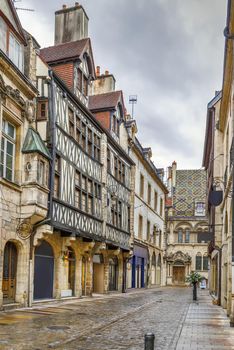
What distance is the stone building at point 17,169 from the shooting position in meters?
13.5

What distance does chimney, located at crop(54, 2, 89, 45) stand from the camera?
22.0m

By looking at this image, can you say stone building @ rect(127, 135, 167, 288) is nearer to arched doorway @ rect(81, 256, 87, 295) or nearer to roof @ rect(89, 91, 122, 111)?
roof @ rect(89, 91, 122, 111)

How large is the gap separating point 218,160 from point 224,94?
6.35m

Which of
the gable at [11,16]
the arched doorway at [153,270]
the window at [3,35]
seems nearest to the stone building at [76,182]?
the gable at [11,16]

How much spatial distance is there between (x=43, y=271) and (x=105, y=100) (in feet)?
38.9

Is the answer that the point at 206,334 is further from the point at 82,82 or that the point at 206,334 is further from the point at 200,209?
the point at 200,209

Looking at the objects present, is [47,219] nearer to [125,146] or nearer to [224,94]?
[224,94]

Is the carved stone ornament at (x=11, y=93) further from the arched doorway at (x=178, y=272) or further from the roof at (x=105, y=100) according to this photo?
the arched doorway at (x=178, y=272)

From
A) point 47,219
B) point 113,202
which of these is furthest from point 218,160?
point 47,219

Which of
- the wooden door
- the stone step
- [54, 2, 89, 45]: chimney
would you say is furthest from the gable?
the wooden door

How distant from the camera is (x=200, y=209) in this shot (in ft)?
186

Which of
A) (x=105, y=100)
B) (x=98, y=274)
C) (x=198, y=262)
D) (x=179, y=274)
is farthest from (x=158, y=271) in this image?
(x=105, y=100)

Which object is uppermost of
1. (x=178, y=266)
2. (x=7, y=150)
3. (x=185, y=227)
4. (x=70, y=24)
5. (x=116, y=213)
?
(x=70, y=24)

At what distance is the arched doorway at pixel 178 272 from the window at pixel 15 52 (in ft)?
134
